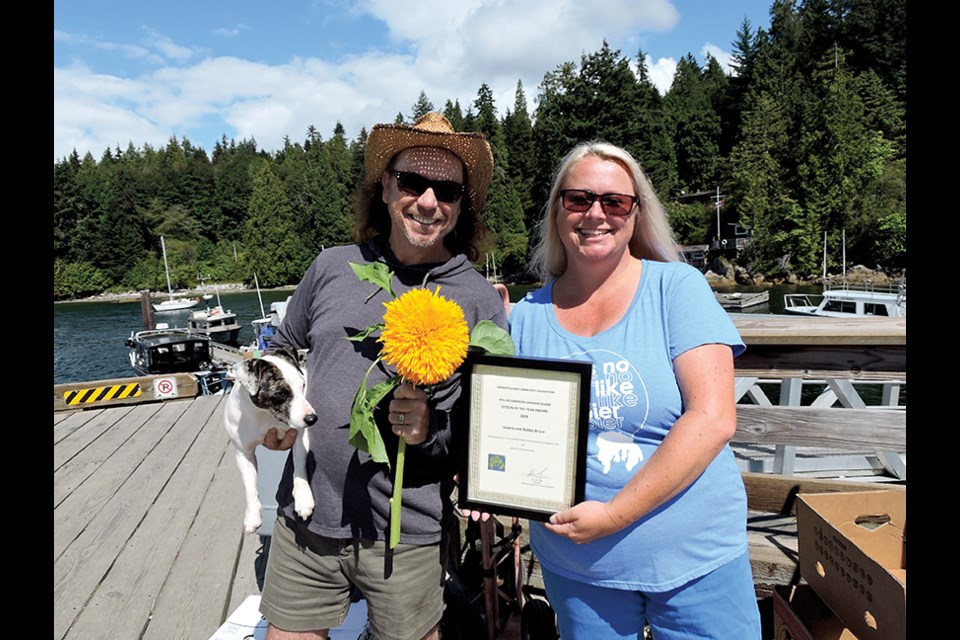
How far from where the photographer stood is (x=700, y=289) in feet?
5.29

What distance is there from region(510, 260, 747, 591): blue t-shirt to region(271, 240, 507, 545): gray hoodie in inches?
17.5

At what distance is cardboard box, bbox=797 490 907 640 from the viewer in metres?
1.64

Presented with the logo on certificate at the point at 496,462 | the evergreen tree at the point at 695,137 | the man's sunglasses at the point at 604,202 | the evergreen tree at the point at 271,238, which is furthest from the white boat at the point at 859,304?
the evergreen tree at the point at 271,238

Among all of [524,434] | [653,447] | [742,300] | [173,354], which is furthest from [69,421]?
[742,300]

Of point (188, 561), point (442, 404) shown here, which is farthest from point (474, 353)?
point (188, 561)

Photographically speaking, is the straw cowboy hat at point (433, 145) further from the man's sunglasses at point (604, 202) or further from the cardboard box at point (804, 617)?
the cardboard box at point (804, 617)

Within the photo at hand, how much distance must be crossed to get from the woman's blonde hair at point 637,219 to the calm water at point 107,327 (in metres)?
26.3

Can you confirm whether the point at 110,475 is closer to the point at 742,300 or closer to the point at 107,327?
the point at 742,300

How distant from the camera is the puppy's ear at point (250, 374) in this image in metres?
1.86

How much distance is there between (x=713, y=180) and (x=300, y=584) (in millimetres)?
76512

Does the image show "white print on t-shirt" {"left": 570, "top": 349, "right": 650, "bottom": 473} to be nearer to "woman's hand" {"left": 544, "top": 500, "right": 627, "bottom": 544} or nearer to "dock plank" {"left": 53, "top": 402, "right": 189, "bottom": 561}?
"woman's hand" {"left": 544, "top": 500, "right": 627, "bottom": 544}

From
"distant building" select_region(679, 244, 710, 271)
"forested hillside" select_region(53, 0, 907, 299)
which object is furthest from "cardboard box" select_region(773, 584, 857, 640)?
"distant building" select_region(679, 244, 710, 271)

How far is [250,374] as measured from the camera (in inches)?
73.7
